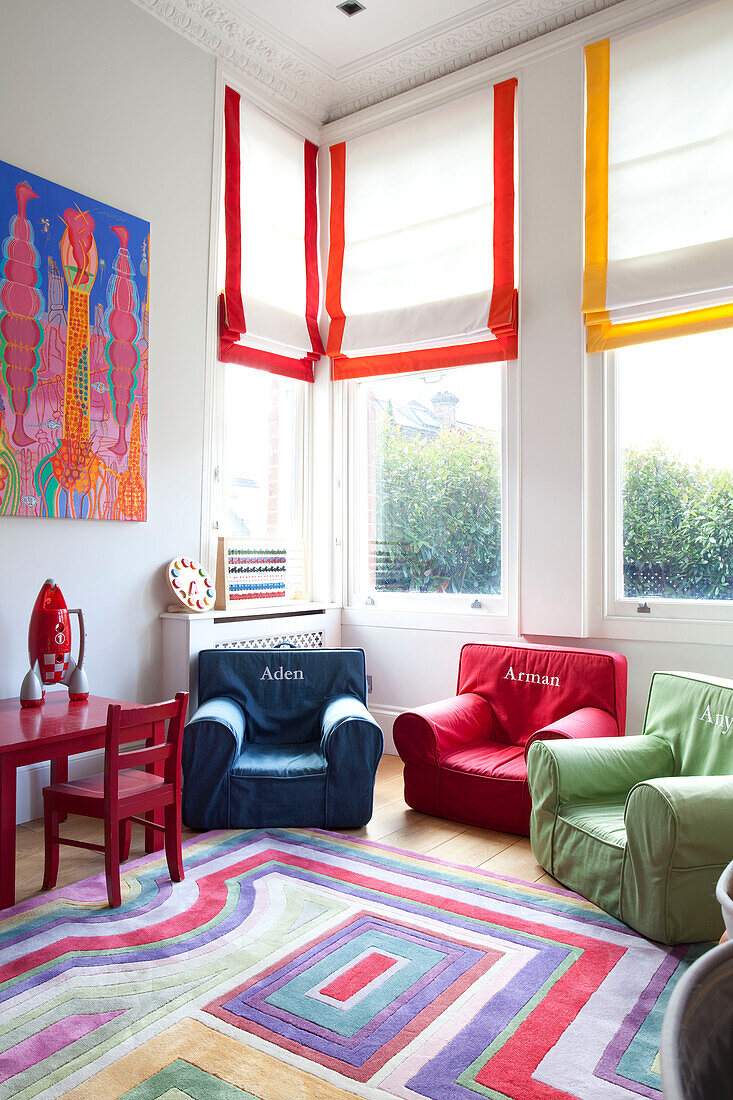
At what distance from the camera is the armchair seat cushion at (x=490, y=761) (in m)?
3.33

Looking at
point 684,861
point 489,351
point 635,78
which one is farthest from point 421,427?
point 684,861

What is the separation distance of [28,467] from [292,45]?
9.29 ft

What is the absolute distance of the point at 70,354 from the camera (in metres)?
3.59

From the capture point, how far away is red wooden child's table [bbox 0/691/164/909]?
2535mm

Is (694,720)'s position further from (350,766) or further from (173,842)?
(173,842)

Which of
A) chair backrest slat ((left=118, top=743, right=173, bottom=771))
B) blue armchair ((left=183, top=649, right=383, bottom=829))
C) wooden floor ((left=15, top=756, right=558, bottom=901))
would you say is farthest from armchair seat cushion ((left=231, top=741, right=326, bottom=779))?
chair backrest slat ((left=118, top=743, right=173, bottom=771))

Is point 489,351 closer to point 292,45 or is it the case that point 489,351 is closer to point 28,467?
point 292,45

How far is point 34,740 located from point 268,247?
3.29 meters

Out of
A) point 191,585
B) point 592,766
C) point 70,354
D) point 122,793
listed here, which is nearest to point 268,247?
point 70,354

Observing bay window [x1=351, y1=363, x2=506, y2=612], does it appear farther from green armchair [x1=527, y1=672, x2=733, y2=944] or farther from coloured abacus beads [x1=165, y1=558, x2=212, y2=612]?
green armchair [x1=527, y1=672, x2=733, y2=944]

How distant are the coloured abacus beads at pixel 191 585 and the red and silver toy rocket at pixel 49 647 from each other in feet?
2.79

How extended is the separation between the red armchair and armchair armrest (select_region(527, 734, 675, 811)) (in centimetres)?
17

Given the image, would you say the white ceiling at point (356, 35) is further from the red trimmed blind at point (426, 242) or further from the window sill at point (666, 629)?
the window sill at point (666, 629)

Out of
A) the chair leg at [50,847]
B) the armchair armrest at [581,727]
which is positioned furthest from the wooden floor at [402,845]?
the armchair armrest at [581,727]
